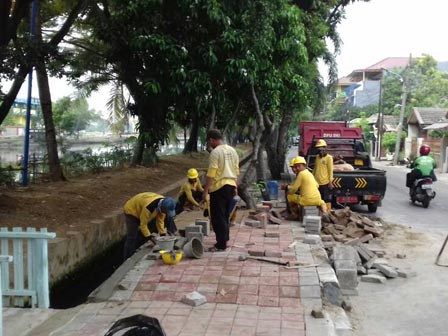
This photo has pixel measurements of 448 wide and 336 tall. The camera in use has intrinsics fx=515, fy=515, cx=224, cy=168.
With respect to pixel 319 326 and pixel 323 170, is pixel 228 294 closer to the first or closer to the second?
pixel 319 326

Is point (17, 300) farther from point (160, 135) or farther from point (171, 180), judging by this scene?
point (171, 180)

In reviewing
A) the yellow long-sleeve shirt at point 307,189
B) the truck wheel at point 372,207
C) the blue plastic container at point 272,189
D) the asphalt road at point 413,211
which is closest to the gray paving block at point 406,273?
the yellow long-sleeve shirt at point 307,189

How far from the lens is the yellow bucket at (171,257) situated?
6.25 metres

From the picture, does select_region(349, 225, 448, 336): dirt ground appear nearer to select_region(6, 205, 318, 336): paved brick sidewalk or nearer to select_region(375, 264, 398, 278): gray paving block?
select_region(375, 264, 398, 278): gray paving block

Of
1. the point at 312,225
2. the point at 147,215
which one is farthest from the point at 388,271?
the point at 147,215

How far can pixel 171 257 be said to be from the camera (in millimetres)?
6242

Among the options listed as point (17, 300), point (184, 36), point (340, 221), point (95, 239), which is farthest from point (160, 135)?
point (17, 300)

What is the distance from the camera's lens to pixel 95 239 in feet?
29.1

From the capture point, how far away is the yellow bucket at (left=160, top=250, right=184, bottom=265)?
625cm

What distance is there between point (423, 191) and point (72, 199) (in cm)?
857

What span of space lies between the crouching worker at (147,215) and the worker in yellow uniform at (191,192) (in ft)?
8.60

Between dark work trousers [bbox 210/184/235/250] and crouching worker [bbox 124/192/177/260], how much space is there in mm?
546

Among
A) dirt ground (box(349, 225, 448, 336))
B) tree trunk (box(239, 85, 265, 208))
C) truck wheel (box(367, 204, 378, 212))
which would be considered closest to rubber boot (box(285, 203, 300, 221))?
tree trunk (box(239, 85, 265, 208))

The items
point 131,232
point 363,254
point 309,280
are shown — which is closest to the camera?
point 309,280
